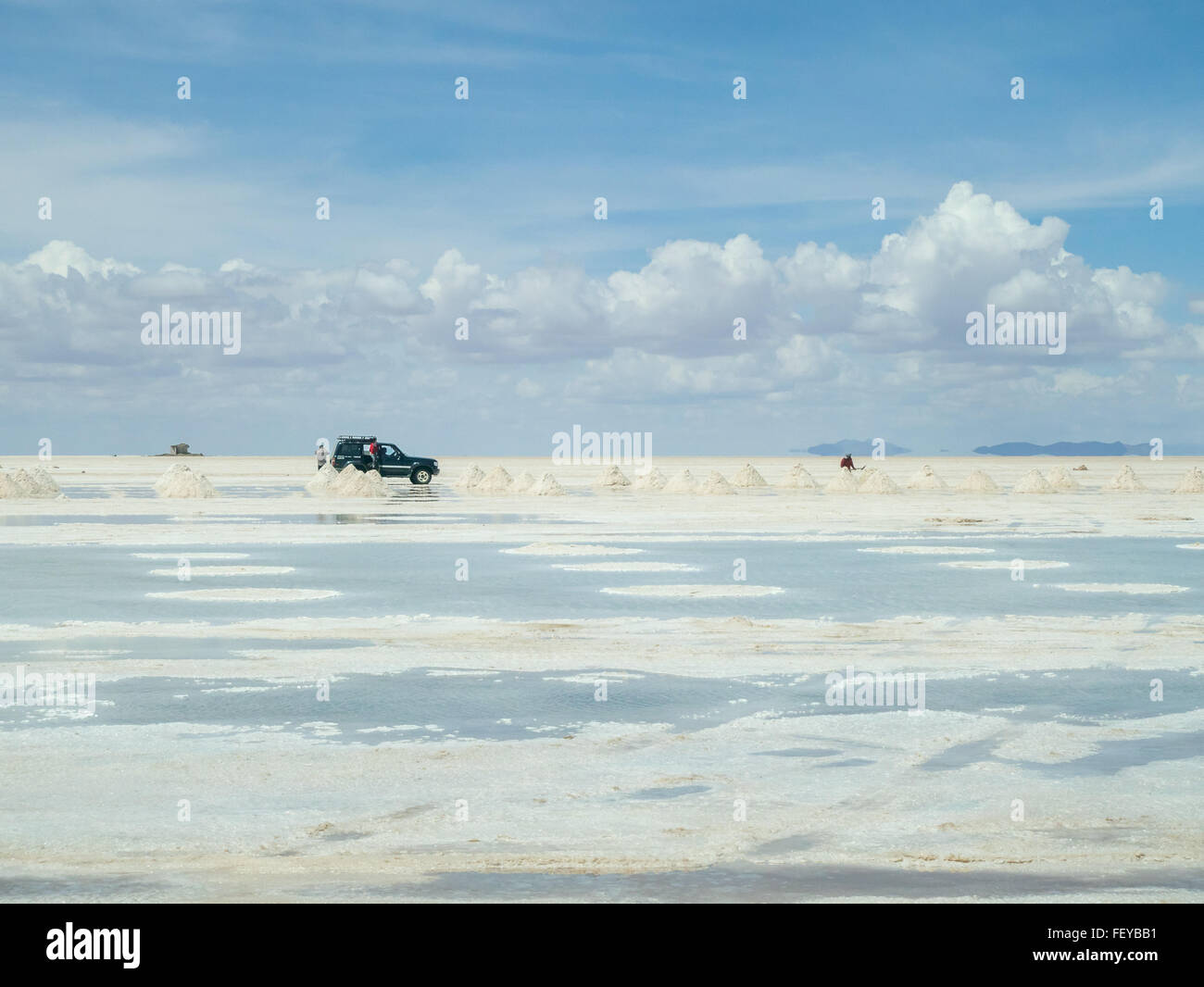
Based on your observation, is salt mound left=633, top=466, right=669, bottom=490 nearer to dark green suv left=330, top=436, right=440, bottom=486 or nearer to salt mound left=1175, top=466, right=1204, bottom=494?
dark green suv left=330, top=436, right=440, bottom=486

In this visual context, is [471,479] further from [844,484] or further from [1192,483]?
[1192,483]

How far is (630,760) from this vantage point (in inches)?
325

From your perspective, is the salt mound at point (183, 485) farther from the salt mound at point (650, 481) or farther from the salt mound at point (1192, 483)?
the salt mound at point (1192, 483)

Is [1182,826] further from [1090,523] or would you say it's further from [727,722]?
[1090,523]

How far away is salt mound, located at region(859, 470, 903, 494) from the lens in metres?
54.6

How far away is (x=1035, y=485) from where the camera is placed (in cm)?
5606

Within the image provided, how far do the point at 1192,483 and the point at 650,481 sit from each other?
23.0 meters

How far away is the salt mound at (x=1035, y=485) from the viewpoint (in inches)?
2199

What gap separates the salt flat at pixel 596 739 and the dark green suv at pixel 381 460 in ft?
125

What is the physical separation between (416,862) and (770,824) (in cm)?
185

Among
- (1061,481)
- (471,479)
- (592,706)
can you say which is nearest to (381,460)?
(471,479)

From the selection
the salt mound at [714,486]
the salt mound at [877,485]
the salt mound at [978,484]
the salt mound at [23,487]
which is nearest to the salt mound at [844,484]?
the salt mound at [877,485]

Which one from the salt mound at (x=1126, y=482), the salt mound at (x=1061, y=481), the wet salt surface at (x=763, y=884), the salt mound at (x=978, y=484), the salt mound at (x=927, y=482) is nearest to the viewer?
the wet salt surface at (x=763, y=884)
